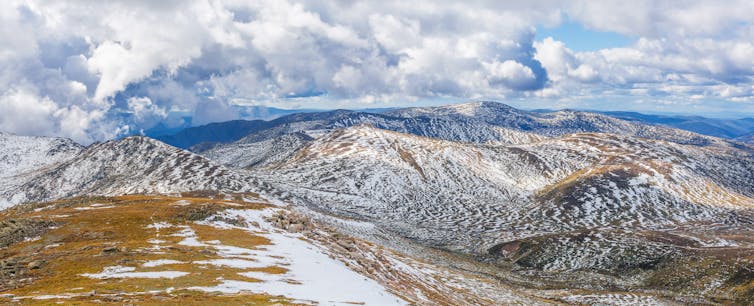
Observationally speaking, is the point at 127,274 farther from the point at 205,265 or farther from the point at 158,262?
the point at 205,265

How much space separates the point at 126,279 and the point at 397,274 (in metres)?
38.2

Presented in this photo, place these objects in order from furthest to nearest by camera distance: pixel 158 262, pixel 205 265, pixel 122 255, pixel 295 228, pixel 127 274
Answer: pixel 295 228, pixel 122 255, pixel 205 265, pixel 158 262, pixel 127 274

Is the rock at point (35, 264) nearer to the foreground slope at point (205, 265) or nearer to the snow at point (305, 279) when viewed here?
the foreground slope at point (205, 265)

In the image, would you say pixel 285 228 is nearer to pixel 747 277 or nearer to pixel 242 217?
pixel 242 217

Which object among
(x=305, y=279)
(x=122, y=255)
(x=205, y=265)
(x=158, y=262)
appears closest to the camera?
(x=305, y=279)

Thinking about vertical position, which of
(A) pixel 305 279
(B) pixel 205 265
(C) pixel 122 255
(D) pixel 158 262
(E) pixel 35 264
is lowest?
(A) pixel 305 279

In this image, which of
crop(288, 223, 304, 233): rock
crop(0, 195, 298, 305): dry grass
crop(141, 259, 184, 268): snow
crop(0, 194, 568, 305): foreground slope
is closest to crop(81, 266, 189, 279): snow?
crop(0, 194, 568, 305): foreground slope

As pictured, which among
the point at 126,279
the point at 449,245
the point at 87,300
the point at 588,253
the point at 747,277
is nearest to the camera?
the point at 87,300

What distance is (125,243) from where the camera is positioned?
5900cm

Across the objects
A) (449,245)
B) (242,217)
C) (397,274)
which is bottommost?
(449,245)

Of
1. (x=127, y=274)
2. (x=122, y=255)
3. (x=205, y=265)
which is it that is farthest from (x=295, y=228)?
(x=127, y=274)

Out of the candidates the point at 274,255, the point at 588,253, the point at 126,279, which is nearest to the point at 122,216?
the point at 274,255

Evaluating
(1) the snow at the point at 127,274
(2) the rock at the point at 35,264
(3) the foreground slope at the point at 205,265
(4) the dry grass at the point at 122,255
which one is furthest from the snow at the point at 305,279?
(2) the rock at the point at 35,264

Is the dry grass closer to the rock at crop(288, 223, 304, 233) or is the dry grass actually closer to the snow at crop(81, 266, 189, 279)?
the snow at crop(81, 266, 189, 279)
